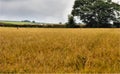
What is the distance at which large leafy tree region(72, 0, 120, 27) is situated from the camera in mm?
81688

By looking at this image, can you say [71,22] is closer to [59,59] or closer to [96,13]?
[96,13]

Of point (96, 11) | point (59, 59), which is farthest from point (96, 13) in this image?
point (59, 59)

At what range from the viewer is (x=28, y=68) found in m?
12.7

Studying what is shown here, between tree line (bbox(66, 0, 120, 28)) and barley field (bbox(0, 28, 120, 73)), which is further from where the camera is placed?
tree line (bbox(66, 0, 120, 28))

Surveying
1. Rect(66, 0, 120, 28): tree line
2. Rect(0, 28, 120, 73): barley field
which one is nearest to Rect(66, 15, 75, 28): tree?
Rect(66, 0, 120, 28): tree line

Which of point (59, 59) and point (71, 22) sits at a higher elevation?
point (59, 59)

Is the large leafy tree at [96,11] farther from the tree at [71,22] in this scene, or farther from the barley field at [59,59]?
the barley field at [59,59]

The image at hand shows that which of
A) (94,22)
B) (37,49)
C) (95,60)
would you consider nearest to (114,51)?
(95,60)

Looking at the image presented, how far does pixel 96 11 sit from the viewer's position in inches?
3287

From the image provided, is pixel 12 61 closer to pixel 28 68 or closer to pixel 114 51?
pixel 28 68

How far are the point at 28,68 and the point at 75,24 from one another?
71.0m

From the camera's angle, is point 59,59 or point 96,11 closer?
point 59,59

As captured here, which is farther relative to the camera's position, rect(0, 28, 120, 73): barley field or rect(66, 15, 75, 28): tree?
rect(66, 15, 75, 28): tree

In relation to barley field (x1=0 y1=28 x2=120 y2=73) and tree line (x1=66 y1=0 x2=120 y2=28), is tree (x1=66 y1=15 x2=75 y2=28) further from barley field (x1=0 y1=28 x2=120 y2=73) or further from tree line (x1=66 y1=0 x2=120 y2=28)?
barley field (x1=0 y1=28 x2=120 y2=73)
